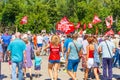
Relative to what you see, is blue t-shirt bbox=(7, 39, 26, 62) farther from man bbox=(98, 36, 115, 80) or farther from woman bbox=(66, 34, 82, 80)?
man bbox=(98, 36, 115, 80)

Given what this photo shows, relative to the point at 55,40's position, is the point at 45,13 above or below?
above

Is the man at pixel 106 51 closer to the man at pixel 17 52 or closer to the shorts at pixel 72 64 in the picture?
the shorts at pixel 72 64

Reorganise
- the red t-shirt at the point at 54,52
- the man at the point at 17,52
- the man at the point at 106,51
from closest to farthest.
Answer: the man at the point at 17,52 < the red t-shirt at the point at 54,52 < the man at the point at 106,51

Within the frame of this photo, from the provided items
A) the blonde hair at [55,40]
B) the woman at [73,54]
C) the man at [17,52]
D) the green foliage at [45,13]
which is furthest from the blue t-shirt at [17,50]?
the green foliage at [45,13]

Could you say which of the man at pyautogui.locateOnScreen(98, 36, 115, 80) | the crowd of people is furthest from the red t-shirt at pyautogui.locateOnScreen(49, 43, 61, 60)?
the man at pyautogui.locateOnScreen(98, 36, 115, 80)

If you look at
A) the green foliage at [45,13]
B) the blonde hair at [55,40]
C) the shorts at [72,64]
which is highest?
the green foliage at [45,13]

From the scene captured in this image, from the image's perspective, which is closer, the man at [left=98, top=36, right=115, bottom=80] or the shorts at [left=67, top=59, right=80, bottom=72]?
the shorts at [left=67, top=59, right=80, bottom=72]

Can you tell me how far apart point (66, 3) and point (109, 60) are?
199 feet

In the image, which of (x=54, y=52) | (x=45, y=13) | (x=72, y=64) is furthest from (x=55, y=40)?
(x=45, y=13)

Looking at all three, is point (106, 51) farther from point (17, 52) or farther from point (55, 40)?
point (17, 52)

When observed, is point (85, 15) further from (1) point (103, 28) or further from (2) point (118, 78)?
(2) point (118, 78)

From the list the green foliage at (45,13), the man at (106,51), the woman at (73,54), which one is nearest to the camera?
the woman at (73,54)

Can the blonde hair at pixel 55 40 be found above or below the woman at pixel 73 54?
above

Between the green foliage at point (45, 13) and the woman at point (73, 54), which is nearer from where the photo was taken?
the woman at point (73, 54)
